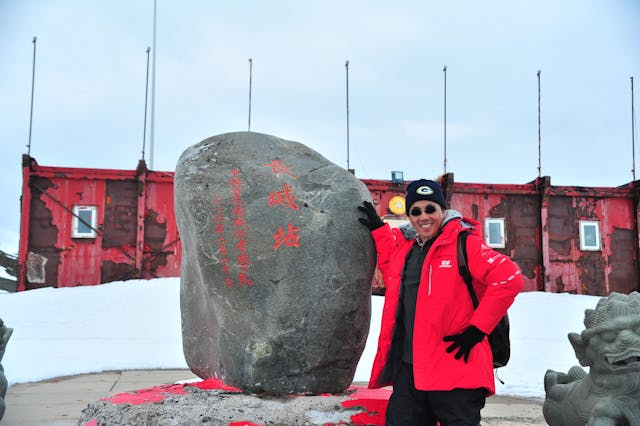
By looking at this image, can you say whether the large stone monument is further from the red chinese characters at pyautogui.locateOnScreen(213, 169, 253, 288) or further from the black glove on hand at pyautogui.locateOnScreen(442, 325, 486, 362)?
the black glove on hand at pyautogui.locateOnScreen(442, 325, 486, 362)

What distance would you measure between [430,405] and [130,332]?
5997mm

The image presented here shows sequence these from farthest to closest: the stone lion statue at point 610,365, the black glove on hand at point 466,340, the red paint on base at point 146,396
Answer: the red paint on base at point 146,396, the stone lion statue at point 610,365, the black glove on hand at point 466,340

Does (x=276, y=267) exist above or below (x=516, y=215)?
below

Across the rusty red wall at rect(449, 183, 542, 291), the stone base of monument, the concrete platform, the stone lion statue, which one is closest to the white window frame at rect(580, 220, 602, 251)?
the rusty red wall at rect(449, 183, 542, 291)

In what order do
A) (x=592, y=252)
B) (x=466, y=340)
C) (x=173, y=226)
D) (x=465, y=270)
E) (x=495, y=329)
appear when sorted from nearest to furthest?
(x=466, y=340) < (x=465, y=270) < (x=495, y=329) < (x=173, y=226) < (x=592, y=252)

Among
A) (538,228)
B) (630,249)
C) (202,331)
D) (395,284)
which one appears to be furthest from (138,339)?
(630,249)

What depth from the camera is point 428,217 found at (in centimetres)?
261

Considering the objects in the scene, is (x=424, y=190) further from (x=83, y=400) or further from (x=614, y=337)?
(x=83, y=400)

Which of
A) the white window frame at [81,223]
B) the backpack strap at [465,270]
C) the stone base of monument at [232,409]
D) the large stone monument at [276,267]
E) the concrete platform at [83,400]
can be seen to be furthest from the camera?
the white window frame at [81,223]

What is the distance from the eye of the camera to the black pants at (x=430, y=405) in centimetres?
234

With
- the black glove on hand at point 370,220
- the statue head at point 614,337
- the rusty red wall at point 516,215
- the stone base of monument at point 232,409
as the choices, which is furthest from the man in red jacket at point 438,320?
the rusty red wall at point 516,215

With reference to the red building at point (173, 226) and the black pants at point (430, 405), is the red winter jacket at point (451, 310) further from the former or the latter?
the red building at point (173, 226)

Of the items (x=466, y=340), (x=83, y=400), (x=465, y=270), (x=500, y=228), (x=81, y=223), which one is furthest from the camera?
(x=500, y=228)

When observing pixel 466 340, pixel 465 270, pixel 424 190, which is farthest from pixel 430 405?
pixel 424 190
